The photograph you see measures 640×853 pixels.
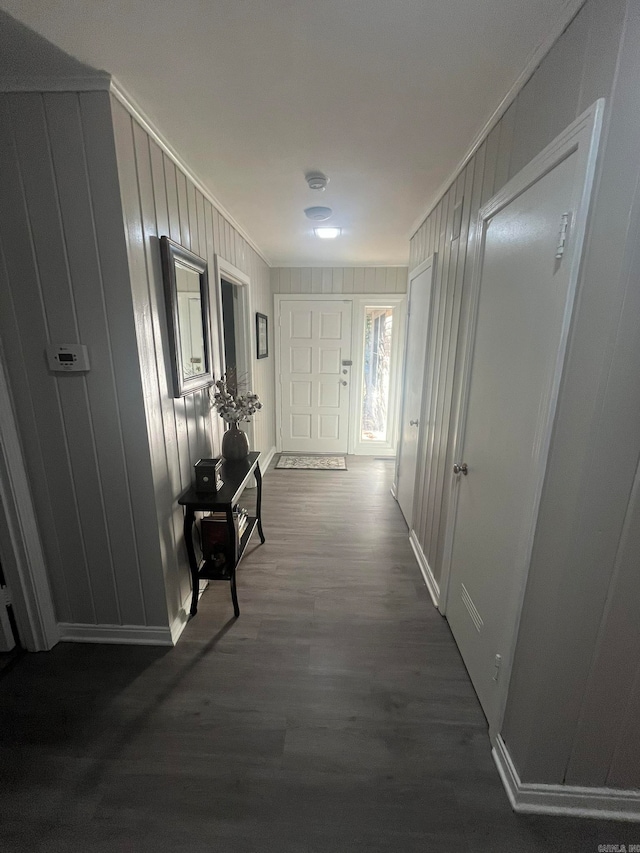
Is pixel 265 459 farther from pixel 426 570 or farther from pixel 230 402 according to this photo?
pixel 426 570

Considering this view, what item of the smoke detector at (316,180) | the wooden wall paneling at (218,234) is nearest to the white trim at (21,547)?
the wooden wall paneling at (218,234)

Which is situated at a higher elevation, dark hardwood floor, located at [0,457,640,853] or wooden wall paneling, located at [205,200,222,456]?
wooden wall paneling, located at [205,200,222,456]

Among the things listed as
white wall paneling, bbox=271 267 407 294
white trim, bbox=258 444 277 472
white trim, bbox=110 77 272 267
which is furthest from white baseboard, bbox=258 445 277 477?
white trim, bbox=110 77 272 267

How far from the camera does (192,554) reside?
189 cm

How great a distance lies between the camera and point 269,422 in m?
4.41

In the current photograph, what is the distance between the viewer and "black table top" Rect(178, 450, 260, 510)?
5.83 ft

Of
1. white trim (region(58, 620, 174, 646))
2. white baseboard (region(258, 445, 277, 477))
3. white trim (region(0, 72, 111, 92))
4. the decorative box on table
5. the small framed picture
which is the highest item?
white trim (region(0, 72, 111, 92))

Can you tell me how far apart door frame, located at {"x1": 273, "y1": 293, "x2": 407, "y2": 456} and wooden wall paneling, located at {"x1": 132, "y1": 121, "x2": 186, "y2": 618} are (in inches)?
112

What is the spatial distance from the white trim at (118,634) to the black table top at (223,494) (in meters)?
0.64

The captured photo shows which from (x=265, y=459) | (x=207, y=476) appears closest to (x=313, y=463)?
(x=265, y=459)

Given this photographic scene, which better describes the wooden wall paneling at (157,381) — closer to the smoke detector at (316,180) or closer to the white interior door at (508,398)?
the smoke detector at (316,180)

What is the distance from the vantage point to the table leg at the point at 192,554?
1.83 metres

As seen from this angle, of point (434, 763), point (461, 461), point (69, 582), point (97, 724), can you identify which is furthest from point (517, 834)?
point (69, 582)

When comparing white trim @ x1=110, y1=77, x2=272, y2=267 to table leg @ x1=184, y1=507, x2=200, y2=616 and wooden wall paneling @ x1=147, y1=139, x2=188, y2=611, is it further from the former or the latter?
table leg @ x1=184, y1=507, x2=200, y2=616
